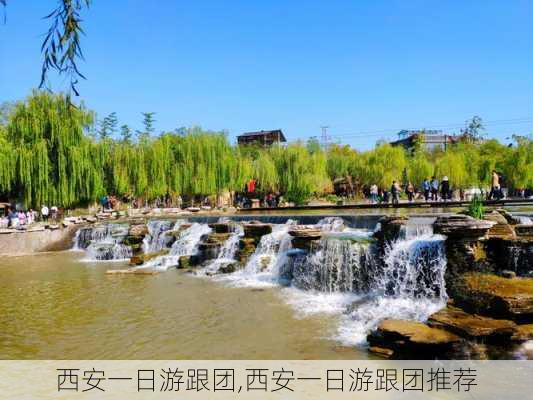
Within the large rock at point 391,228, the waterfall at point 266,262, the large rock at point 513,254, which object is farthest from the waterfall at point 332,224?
the large rock at point 513,254

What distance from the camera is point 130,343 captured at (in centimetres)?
742

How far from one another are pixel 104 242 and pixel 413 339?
50.9 ft

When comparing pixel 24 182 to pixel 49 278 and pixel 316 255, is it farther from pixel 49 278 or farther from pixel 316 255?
pixel 316 255

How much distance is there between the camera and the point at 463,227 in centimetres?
904

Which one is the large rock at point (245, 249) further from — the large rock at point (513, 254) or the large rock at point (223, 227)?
the large rock at point (513, 254)

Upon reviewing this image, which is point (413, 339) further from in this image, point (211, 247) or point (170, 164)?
point (170, 164)

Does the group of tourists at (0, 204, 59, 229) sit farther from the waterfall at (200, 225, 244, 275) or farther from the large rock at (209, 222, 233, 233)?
the waterfall at (200, 225, 244, 275)

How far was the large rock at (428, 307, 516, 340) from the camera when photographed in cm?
669

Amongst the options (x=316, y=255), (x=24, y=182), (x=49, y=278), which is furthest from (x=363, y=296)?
(x=24, y=182)

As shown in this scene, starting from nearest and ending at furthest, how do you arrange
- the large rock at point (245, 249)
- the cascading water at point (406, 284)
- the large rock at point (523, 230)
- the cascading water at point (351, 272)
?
the cascading water at point (406, 284), the cascading water at point (351, 272), the large rock at point (523, 230), the large rock at point (245, 249)

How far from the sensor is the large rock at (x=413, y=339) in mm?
6559

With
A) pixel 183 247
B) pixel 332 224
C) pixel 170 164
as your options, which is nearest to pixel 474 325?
pixel 332 224

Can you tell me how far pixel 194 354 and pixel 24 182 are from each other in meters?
17.1

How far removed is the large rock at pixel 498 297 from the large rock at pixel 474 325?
265mm
